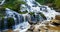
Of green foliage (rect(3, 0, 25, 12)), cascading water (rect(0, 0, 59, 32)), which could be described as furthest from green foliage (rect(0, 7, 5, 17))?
green foliage (rect(3, 0, 25, 12))

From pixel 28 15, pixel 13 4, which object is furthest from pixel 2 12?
pixel 28 15

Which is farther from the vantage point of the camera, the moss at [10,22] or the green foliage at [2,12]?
the green foliage at [2,12]

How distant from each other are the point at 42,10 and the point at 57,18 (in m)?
0.96

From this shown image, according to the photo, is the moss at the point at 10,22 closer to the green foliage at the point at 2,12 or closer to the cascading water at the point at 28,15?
the cascading water at the point at 28,15

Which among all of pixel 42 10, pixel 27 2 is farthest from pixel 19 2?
pixel 42 10

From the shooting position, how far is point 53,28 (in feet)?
19.6

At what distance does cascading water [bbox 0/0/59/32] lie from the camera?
6.36m

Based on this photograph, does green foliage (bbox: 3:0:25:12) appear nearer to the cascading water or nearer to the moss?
the cascading water

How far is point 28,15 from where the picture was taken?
674 cm

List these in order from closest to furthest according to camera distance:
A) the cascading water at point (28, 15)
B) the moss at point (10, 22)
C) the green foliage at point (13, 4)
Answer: the moss at point (10, 22) < the cascading water at point (28, 15) < the green foliage at point (13, 4)

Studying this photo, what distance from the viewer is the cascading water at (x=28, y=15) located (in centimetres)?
636

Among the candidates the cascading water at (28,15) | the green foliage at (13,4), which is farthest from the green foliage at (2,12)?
the green foliage at (13,4)

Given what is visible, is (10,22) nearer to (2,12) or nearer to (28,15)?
(2,12)

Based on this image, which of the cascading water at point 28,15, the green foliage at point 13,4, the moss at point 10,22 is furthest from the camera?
the green foliage at point 13,4
